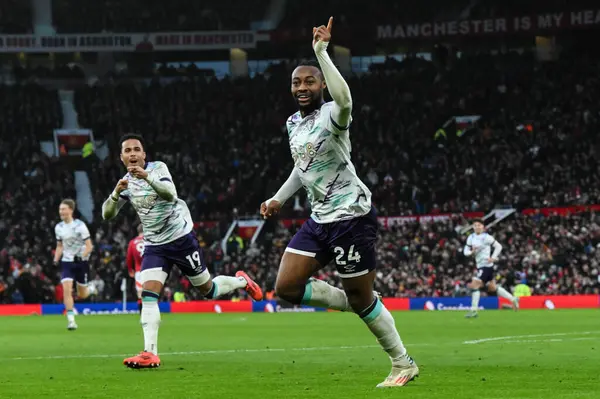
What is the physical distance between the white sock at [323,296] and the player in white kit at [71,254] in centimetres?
1435

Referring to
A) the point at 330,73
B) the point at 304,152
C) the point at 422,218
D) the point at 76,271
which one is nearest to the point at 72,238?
the point at 76,271

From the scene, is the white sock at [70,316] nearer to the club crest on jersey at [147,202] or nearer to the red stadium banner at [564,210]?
the club crest on jersey at [147,202]

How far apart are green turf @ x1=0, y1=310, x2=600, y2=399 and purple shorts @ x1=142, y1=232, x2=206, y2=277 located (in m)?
1.18

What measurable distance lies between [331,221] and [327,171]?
44 centimetres

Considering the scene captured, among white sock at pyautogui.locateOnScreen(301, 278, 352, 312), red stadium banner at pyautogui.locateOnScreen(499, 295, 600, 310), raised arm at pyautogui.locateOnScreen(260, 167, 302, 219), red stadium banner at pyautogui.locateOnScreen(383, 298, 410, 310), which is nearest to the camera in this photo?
raised arm at pyautogui.locateOnScreen(260, 167, 302, 219)

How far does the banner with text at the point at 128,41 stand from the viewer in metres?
55.2

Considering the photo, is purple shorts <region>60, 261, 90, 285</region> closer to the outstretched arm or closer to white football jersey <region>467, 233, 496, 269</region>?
white football jersey <region>467, 233, 496, 269</region>

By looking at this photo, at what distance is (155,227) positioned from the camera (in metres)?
14.2

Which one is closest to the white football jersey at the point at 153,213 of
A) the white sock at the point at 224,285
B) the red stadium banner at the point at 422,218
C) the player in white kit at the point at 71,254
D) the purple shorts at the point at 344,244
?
the white sock at the point at 224,285

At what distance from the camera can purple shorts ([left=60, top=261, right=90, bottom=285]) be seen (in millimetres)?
24641

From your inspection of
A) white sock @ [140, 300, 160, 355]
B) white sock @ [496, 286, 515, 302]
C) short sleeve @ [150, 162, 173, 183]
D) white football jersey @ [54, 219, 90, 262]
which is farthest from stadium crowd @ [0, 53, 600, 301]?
white sock @ [140, 300, 160, 355]

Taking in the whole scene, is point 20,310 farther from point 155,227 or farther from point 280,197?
point 280,197

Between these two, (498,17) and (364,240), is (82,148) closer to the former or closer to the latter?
(498,17)

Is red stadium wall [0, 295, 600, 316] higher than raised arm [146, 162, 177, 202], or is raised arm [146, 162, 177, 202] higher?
raised arm [146, 162, 177, 202]
